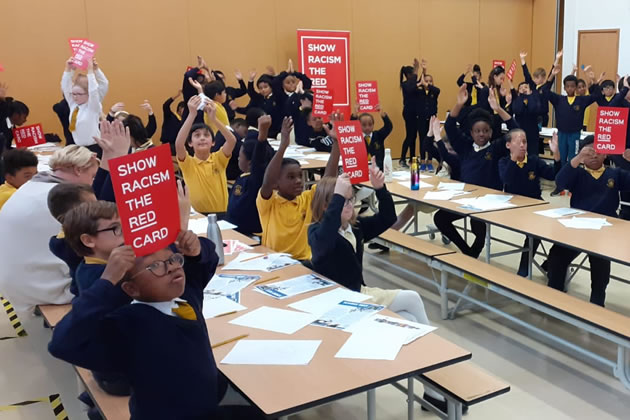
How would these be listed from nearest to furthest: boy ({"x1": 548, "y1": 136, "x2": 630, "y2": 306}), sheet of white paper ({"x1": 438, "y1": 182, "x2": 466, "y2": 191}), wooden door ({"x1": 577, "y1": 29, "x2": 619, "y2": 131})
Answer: boy ({"x1": 548, "y1": 136, "x2": 630, "y2": 306}) → sheet of white paper ({"x1": 438, "y1": 182, "x2": 466, "y2": 191}) → wooden door ({"x1": 577, "y1": 29, "x2": 619, "y2": 131})

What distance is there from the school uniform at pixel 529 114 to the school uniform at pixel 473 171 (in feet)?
12.4

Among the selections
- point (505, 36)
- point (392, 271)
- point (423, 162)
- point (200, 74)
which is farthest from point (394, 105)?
point (392, 271)

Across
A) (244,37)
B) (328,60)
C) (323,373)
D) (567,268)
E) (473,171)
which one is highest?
(244,37)

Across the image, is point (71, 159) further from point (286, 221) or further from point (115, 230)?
point (115, 230)

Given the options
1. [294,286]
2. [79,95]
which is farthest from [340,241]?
[79,95]

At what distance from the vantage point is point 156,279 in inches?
74.1

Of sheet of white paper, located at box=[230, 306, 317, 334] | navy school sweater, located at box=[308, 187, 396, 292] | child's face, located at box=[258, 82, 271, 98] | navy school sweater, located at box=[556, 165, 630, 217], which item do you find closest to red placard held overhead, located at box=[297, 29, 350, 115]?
child's face, located at box=[258, 82, 271, 98]

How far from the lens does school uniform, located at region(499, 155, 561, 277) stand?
5027mm

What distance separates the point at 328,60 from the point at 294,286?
8.76 m

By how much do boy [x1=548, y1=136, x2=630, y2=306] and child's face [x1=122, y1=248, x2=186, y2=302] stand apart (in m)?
3.37

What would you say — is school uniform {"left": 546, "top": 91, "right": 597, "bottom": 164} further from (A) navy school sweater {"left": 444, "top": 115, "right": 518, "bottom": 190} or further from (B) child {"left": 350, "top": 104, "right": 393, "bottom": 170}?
(A) navy school sweater {"left": 444, "top": 115, "right": 518, "bottom": 190}

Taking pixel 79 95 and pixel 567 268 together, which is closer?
pixel 567 268

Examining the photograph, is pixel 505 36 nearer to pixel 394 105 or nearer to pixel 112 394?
pixel 394 105

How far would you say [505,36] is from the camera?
13312mm
